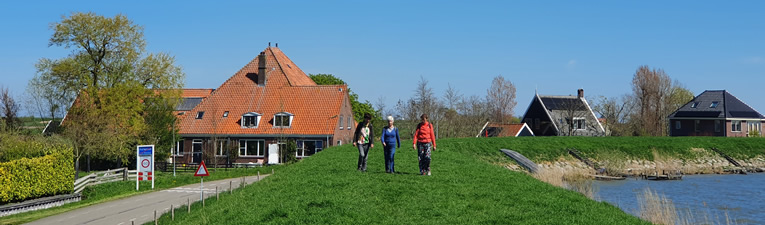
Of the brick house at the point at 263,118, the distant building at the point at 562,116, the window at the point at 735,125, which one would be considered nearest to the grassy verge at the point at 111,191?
the brick house at the point at 263,118

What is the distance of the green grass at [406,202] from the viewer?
12.1 meters

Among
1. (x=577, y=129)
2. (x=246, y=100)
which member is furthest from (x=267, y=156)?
(x=577, y=129)

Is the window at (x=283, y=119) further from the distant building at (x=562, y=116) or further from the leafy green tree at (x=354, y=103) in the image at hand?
the distant building at (x=562, y=116)

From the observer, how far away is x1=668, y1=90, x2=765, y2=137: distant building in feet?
227

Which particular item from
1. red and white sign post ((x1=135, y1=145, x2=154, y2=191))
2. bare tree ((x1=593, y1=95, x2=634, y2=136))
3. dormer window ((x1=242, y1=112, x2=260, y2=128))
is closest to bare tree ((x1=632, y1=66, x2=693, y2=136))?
bare tree ((x1=593, y1=95, x2=634, y2=136))

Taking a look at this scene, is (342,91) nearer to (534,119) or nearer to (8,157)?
(8,157)

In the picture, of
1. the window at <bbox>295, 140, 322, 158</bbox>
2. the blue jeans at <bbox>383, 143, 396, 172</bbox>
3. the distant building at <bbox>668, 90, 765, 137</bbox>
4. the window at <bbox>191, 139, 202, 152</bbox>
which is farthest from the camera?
the distant building at <bbox>668, 90, 765, 137</bbox>

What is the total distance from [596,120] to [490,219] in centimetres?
6503

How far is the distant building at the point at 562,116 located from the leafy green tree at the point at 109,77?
138 feet

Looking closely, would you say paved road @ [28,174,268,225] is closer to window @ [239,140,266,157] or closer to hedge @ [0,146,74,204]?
hedge @ [0,146,74,204]

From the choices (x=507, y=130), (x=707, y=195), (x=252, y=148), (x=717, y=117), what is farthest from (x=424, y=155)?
(x=717, y=117)

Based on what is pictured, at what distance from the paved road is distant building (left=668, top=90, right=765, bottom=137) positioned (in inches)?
2268

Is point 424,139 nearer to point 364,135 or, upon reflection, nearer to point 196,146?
point 364,135

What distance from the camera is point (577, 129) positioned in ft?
237
